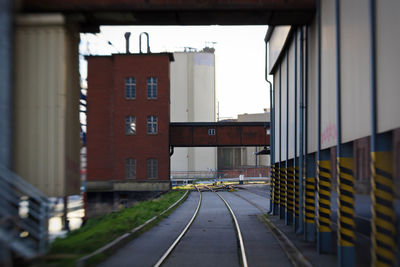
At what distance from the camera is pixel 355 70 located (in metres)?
9.55

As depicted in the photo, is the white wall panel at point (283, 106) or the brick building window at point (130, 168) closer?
the white wall panel at point (283, 106)

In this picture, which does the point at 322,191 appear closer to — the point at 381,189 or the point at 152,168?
the point at 381,189

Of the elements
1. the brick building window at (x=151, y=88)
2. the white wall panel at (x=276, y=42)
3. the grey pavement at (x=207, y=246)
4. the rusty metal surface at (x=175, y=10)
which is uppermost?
the brick building window at (x=151, y=88)

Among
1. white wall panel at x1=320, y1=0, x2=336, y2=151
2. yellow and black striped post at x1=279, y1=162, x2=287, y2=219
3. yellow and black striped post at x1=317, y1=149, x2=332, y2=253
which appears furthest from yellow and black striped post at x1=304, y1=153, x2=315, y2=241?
yellow and black striped post at x1=279, y1=162, x2=287, y2=219

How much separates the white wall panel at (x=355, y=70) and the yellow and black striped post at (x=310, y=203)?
5160 millimetres

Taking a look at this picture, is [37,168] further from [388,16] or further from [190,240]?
[388,16]

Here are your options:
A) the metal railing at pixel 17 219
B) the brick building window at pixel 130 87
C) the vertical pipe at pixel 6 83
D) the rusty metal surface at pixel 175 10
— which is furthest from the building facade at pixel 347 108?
the brick building window at pixel 130 87

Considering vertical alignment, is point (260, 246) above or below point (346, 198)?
below

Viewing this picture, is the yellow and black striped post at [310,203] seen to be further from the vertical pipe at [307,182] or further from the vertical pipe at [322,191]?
the vertical pipe at [322,191]

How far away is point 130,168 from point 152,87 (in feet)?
23.3

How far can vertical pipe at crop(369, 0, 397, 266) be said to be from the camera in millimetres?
8188

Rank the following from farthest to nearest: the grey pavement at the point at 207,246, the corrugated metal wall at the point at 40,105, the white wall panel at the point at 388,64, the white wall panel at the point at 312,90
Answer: the white wall panel at the point at 312,90 < the corrugated metal wall at the point at 40,105 < the grey pavement at the point at 207,246 < the white wall panel at the point at 388,64

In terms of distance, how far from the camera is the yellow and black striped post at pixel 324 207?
504 inches

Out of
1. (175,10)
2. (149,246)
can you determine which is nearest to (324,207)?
(149,246)
